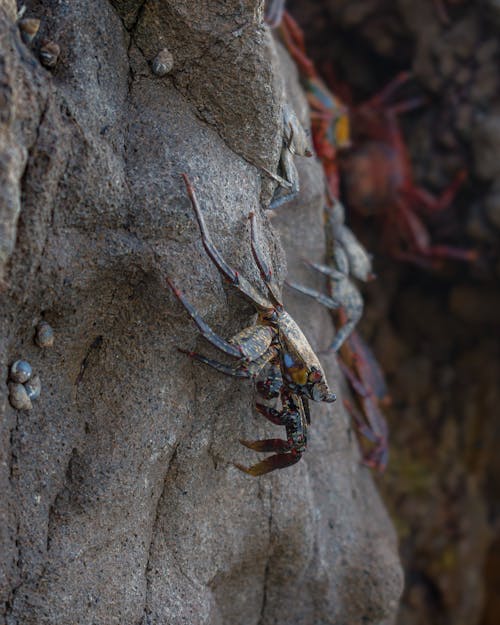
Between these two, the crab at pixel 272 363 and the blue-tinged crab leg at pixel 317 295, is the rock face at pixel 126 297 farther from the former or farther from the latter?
the blue-tinged crab leg at pixel 317 295

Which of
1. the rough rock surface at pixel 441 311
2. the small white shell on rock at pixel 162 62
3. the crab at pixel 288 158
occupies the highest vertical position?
the small white shell on rock at pixel 162 62

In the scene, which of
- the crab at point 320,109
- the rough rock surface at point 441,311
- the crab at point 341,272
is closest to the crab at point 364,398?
the crab at point 341,272

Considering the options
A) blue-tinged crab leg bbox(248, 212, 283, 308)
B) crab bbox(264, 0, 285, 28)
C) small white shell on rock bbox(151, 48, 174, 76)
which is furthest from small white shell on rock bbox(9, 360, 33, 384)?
crab bbox(264, 0, 285, 28)

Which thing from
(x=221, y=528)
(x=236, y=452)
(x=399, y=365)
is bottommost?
(x=399, y=365)

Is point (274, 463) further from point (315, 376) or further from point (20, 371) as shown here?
point (20, 371)

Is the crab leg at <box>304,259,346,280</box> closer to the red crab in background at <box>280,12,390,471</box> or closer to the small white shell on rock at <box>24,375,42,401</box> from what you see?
the red crab in background at <box>280,12,390,471</box>

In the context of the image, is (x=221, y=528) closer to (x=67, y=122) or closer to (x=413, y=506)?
(x=67, y=122)

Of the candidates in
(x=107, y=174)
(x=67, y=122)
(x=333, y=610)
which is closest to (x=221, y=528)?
(x=333, y=610)

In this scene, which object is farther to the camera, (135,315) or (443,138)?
(443,138)
